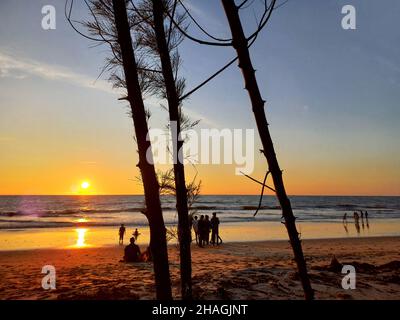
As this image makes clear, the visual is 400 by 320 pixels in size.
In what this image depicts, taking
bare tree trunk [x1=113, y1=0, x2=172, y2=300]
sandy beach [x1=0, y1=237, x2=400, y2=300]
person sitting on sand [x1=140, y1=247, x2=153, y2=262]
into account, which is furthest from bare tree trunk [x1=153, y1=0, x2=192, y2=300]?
person sitting on sand [x1=140, y1=247, x2=153, y2=262]

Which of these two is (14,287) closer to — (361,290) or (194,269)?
(194,269)

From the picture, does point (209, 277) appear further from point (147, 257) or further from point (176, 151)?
point (176, 151)

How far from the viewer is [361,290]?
8547 mm

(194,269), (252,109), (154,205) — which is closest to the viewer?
(252,109)

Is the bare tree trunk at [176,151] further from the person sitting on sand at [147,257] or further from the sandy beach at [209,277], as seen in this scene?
the person sitting on sand at [147,257]

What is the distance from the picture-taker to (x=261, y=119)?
5.79 feet

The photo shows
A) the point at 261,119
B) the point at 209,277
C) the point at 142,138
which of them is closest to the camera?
the point at 261,119

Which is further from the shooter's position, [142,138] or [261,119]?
[142,138]

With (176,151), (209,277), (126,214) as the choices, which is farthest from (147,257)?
(126,214)

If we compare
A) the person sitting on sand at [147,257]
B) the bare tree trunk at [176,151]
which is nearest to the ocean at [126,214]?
the person sitting on sand at [147,257]

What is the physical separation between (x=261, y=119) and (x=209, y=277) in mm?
8934

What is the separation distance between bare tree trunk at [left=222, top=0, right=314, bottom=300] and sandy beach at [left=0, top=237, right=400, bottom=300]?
247 inches
